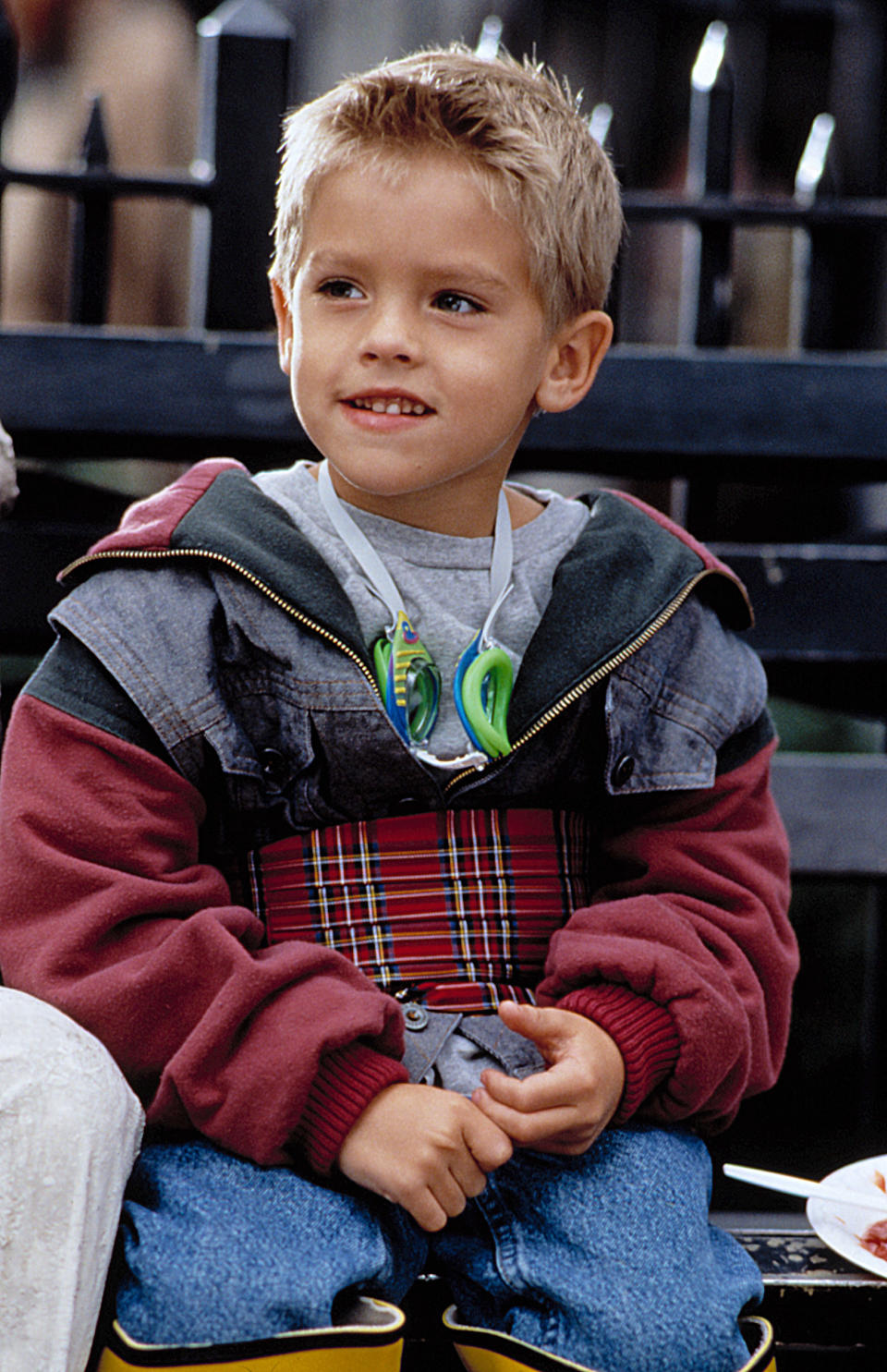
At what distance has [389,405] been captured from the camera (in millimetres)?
1256

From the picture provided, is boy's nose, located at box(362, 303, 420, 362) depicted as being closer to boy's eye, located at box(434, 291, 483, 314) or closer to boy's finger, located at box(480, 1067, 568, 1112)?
boy's eye, located at box(434, 291, 483, 314)

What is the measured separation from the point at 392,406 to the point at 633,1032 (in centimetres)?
60

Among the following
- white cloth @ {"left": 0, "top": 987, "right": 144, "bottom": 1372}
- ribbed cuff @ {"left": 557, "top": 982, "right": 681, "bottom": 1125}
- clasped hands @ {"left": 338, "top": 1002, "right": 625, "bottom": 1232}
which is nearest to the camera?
white cloth @ {"left": 0, "top": 987, "right": 144, "bottom": 1372}

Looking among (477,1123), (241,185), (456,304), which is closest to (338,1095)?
(477,1123)

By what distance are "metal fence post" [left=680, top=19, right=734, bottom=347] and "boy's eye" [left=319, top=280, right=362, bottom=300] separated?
3.47 ft

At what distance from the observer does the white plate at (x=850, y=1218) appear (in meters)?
1.26

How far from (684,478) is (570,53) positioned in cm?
158

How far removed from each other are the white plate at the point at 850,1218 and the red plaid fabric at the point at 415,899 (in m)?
0.35

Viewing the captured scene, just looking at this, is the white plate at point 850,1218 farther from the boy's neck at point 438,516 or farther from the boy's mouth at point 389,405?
the boy's mouth at point 389,405

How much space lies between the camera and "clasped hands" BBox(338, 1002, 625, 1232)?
1096 millimetres

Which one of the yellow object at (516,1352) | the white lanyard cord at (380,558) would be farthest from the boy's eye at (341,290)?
the yellow object at (516,1352)

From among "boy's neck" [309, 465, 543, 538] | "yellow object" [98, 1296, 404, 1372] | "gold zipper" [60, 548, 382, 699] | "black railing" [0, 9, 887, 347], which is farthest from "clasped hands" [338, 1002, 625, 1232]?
"black railing" [0, 9, 887, 347]

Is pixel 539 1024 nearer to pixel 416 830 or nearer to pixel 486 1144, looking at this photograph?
pixel 486 1144

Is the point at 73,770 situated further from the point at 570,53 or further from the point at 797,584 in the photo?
the point at 570,53
